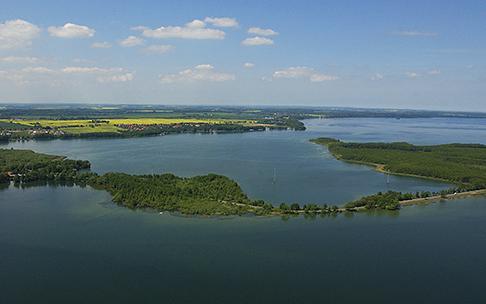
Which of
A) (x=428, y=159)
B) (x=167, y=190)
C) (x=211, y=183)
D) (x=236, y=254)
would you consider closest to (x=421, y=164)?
(x=428, y=159)

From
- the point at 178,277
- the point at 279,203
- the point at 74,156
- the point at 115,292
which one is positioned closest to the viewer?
the point at 115,292

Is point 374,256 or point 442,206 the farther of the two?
point 442,206

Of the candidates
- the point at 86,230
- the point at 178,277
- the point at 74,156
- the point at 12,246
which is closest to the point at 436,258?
the point at 178,277

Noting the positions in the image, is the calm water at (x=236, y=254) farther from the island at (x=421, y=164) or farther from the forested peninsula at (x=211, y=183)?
the island at (x=421, y=164)

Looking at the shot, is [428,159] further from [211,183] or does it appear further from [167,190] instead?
[167,190]

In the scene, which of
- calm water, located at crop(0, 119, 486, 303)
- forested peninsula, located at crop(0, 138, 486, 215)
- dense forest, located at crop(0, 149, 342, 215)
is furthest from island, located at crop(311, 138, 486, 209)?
dense forest, located at crop(0, 149, 342, 215)

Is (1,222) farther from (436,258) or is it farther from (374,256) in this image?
(436,258)
